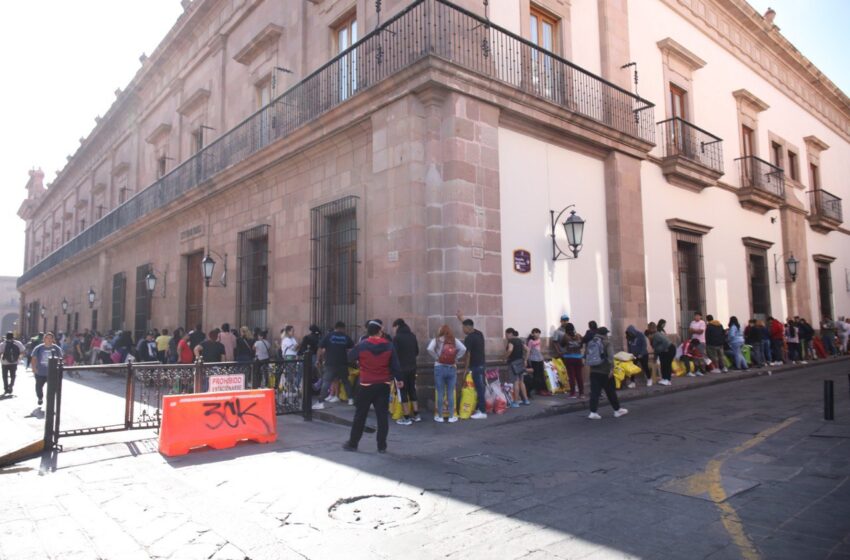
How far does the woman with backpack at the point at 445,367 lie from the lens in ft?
28.4

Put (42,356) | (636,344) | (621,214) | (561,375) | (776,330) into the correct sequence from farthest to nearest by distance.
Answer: (776,330), (621,214), (636,344), (561,375), (42,356)

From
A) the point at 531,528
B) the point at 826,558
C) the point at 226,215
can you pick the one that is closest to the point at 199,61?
the point at 226,215

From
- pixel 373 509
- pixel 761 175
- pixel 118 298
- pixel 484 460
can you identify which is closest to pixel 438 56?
pixel 484 460

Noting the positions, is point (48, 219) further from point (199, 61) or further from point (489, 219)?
point (489, 219)

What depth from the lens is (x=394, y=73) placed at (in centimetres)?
992

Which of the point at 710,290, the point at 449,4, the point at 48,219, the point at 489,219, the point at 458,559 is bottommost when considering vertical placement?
the point at 458,559

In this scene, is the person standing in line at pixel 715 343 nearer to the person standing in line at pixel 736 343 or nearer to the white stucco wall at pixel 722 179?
the person standing in line at pixel 736 343

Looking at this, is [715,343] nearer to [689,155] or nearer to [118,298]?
[689,155]

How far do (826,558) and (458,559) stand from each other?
2.22m

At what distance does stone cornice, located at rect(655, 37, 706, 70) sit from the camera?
15.6m

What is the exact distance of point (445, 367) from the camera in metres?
8.68

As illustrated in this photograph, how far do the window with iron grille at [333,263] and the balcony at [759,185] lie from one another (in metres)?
13.3

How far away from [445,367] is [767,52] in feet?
64.3

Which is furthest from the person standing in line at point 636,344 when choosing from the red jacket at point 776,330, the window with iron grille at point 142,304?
the window with iron grille at point 142,304
